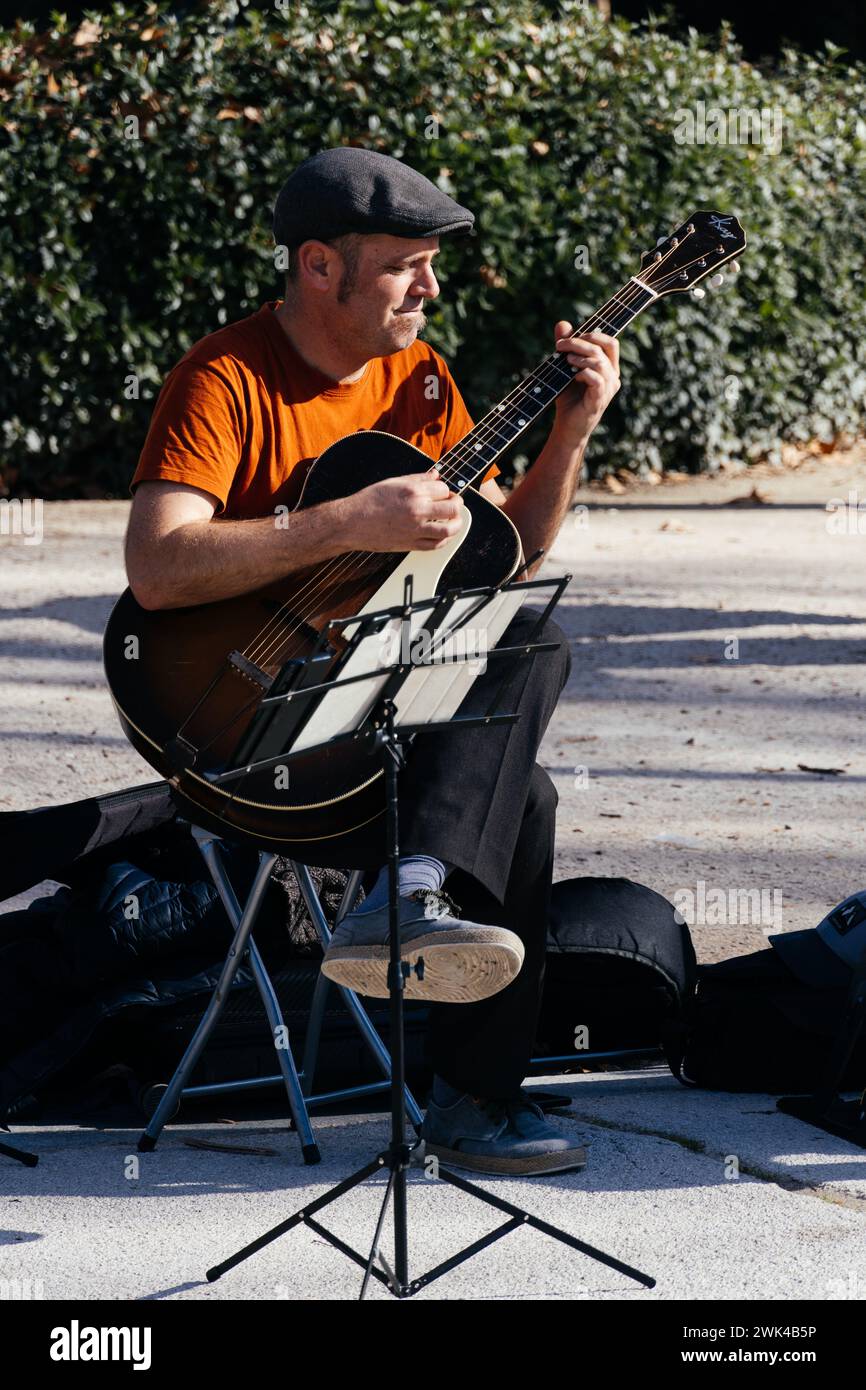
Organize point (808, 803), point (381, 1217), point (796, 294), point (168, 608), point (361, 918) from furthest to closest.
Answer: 1. point (796, 294)
2. point (808, 803)
3. point (168, 608)
4. point (361, 918)
5. point (381, 1217)

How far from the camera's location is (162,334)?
31.4 feet

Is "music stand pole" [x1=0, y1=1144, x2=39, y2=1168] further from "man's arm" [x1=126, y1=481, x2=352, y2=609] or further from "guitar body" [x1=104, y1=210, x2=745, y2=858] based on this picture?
"man's arm" [x1=126, y1=481, x2=352, y2=609]

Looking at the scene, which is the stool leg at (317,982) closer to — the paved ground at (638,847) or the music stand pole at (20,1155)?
the paved ground at (638,847)

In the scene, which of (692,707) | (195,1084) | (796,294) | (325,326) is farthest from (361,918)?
(796,294)

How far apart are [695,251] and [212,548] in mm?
1215

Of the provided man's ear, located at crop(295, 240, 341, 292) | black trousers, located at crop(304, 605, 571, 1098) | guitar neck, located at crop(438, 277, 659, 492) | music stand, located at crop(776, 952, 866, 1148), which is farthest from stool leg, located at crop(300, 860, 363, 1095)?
man's ear, located at crop(295, 240, 341, 292)

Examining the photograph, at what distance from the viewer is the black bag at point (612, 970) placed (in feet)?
11.6

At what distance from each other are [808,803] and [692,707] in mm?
1249

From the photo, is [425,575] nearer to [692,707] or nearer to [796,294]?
[692,707]

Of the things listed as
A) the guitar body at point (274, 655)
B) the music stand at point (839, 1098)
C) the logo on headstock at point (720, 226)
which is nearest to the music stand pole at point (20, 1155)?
the guitar body at point (274, 655)

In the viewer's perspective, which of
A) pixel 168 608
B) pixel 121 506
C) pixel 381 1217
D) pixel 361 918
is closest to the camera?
pixel 381 1217

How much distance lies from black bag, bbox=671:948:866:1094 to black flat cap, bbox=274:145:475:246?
1565 mm

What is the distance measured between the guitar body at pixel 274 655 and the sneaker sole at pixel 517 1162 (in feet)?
2.04

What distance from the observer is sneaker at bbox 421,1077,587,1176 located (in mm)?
3162
